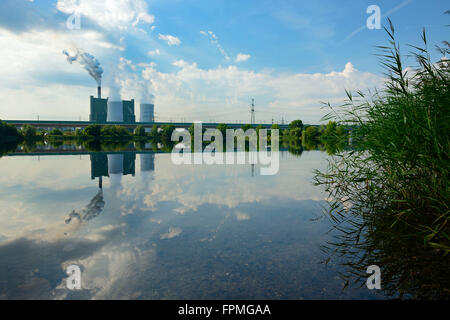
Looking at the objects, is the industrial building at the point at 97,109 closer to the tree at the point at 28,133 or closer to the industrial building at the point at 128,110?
the industrial building at the point at 128,110

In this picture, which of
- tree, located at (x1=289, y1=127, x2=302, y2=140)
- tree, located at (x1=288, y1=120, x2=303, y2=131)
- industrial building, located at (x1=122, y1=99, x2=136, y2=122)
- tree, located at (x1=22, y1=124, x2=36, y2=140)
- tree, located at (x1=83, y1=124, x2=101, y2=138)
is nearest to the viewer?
tree, located at (x1=22, y1=124, x2=36, y2=140)

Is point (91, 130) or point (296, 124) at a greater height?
point (296, 124)

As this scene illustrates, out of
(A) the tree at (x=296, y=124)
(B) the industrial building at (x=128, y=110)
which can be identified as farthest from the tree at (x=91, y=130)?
(B) the industrial building at (x=128, y=110)

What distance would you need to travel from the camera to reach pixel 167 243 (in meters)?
5.82

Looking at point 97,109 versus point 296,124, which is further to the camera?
point 97,109

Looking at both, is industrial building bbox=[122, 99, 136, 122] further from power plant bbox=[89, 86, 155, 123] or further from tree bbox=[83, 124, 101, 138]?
tree bbox=[83, 124, 101, 138]

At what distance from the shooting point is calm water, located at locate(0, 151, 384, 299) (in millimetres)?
4082

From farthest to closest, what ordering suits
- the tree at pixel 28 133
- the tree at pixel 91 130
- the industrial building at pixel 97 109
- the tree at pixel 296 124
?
the industrial building at pixel 97 109 → the tree at pixel 296 124 → the tree at pixel 91 130 → the tree at pixel 28 133

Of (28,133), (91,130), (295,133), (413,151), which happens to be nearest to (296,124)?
(295,133)

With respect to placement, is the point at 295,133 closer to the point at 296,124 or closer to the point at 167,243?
the point at 296,124

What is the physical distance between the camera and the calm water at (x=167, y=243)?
4.08 meters

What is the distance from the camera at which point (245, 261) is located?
16.3ft

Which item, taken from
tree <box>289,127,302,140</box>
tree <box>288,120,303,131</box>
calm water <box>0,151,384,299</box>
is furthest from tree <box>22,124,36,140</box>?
tree <box>288,120,303,131</box>
